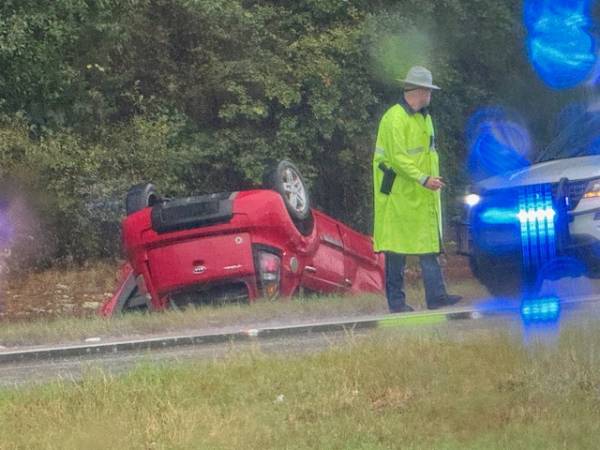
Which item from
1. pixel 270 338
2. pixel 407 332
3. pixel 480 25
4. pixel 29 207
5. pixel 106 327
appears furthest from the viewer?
pixel 480 25

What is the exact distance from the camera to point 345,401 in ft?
20.3

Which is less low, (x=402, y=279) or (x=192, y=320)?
(x=402, y=279)

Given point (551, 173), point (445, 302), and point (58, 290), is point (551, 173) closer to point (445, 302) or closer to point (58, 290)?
point (445, 302)

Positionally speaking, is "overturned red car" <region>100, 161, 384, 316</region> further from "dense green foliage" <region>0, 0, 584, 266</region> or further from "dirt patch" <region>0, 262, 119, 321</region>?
"dirt patch" <region>0, 262, 119, 321</region>

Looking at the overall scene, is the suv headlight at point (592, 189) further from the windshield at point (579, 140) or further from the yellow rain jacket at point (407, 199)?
the yellow rain jacket at point (407, 199)

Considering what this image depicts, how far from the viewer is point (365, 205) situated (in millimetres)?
19094

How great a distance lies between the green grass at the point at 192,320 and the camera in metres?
9.56

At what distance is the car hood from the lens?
10008 millimetres

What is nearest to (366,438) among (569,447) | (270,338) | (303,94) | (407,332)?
(569,447)

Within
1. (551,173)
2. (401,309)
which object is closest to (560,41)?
(551,173)

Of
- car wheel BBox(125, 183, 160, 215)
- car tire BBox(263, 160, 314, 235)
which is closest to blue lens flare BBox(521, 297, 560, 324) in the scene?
car tire BBox(263, 160, 314, 235)

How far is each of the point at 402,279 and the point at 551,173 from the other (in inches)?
62.0

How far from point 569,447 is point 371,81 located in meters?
12.8

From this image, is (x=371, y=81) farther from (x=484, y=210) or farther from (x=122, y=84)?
(x=484, y=210)
